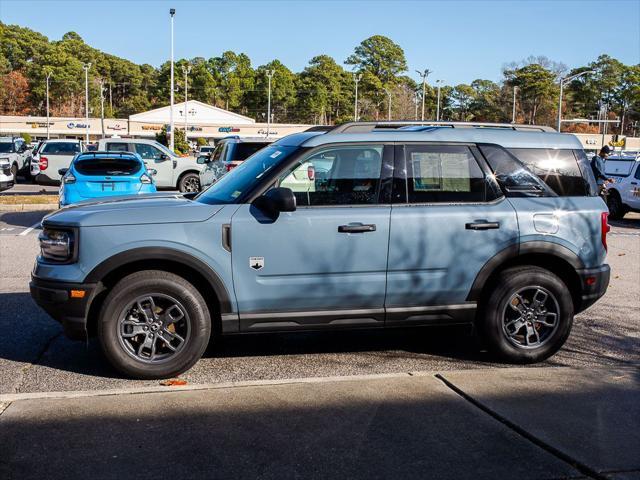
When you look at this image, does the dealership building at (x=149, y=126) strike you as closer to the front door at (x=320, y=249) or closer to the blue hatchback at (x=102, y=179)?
the blue hatchback at (x=102, y=179)

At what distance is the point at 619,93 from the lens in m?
120

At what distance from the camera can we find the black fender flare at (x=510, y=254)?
5.67 meters

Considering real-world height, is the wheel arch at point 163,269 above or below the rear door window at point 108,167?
below

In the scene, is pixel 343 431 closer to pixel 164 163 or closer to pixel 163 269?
pixel 163 269

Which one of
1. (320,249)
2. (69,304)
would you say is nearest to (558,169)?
(320,249)

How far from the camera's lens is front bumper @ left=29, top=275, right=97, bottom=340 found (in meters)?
5.12

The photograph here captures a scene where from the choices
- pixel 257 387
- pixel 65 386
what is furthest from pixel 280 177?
pixel 65 386

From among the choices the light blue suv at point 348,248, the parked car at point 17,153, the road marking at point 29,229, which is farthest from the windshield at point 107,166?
the parked car at point 17,153

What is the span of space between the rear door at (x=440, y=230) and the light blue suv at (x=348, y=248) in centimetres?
1

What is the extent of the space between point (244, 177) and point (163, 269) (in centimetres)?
101

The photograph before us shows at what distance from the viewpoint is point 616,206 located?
19.2 metres

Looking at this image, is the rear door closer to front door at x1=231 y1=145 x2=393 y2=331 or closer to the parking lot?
front door at x1=231 y1=145 x2=393 y2=331

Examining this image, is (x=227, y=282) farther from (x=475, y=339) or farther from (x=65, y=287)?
(x=475, y=339)

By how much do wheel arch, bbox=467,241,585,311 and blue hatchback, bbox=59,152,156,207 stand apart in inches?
334
